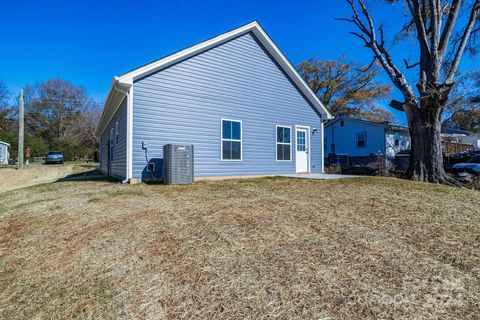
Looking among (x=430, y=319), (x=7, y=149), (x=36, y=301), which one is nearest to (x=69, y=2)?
(x=36, y=301)

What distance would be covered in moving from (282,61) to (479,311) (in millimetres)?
9835

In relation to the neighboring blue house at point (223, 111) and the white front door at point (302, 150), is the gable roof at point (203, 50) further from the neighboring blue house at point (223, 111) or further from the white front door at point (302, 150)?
the white front door at point (302, 150)

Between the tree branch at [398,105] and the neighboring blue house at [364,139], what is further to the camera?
the neighboring blue house at [364,139]

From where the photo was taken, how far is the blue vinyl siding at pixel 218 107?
7590mm

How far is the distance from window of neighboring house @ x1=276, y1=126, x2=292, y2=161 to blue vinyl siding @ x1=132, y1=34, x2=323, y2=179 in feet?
0.62

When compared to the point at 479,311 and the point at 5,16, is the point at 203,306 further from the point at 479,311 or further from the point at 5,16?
the point at 5,16

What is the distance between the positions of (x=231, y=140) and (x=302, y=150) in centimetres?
351

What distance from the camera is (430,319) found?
1.53 meters

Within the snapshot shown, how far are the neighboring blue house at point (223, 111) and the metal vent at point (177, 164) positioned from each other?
26.4 inches

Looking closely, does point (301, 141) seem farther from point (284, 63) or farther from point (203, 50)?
point (203, 50)

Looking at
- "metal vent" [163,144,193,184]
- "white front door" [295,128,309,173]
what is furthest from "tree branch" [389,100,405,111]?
"metal vent" [163,144,193,184]

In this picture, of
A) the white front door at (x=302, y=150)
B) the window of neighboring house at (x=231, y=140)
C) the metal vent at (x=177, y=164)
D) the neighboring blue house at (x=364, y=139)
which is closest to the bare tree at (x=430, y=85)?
the white front door at (x=302, y=150)

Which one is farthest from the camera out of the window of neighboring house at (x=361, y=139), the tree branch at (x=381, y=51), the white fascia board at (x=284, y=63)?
the window of neighboring house at (x=361, y=139)

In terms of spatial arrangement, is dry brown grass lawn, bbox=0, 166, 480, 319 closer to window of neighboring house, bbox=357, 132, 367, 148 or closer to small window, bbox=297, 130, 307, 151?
small window, bbox=297, 130, 307, 151
